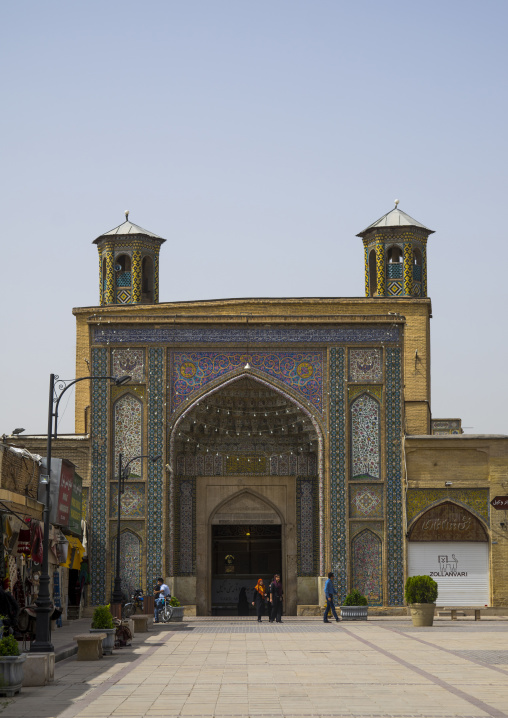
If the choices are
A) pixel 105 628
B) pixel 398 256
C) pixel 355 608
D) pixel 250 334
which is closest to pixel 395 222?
pixel 398 256

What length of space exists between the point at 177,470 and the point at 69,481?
17.8 ft

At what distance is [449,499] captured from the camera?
2800 centimetres

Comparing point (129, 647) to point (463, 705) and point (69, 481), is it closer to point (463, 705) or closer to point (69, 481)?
point (69, 481)

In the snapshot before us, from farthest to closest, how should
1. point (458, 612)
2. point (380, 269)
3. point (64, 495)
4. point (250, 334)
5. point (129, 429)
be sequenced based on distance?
point (380, 269)
point (250, 334)
point (129, 429)
point (458, 612)
point (64, 495)

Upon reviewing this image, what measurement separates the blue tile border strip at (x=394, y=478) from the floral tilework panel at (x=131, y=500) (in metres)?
6.21

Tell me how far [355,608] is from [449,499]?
13.1 ft

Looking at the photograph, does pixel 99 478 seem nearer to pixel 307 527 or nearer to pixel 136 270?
pixel 307 527

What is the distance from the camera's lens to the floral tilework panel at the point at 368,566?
27891mm

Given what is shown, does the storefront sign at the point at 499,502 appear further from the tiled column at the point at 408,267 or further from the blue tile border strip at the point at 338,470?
the tiled column at the point at 408,267

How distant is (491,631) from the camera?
852 inches

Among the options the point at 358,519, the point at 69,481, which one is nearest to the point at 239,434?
the point at 358,519

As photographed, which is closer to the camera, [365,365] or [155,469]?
[155,469]

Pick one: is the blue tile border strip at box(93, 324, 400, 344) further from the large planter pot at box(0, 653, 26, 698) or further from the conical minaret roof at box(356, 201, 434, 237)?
the large planter pot at box(0, 653, 26, 698)

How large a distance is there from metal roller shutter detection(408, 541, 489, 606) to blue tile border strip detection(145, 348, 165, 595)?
20.7ft
